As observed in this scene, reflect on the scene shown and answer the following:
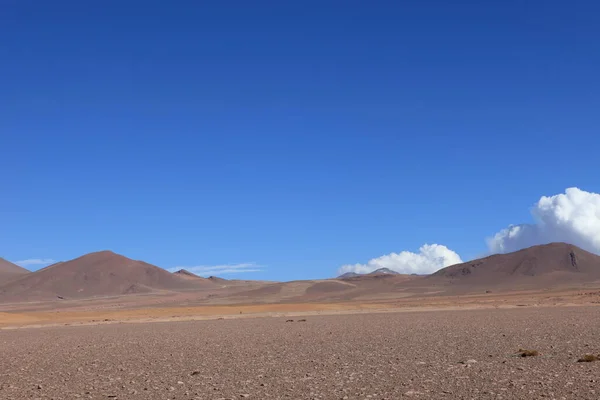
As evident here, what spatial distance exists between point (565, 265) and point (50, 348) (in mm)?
151547

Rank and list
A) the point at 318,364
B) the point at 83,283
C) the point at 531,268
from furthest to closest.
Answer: the point at 83,283 < the point at 531,268 < the point at 318,364

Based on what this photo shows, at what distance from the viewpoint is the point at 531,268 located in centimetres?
15750

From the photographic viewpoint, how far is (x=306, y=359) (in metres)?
19.1

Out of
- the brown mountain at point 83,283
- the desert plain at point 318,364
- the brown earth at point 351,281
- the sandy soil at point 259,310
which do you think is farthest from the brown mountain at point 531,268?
the desert plain at point 318,364

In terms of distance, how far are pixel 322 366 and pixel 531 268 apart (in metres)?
150

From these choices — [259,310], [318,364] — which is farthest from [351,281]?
[318,364]

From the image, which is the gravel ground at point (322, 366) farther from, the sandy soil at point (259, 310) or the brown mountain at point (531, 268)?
the brown mountain at point (531, 268)

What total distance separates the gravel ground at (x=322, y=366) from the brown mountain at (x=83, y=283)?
502 feet

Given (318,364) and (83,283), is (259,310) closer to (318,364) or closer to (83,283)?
(318,364)

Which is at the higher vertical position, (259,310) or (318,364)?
(259,310)

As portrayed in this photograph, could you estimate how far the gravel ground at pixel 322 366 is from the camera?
13391 mm

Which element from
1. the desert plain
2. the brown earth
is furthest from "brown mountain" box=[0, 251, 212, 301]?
the desert plain

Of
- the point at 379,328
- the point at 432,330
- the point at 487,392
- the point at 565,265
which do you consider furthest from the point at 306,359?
the point at 565,265

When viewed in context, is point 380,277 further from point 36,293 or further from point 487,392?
point 487,392
